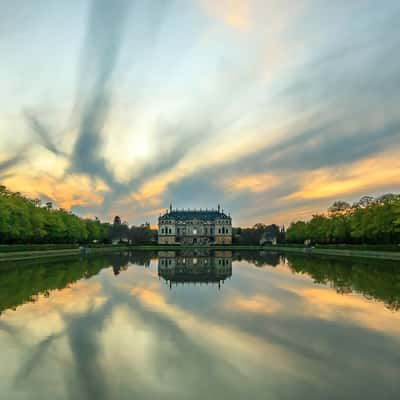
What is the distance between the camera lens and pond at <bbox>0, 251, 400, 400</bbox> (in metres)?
7.08

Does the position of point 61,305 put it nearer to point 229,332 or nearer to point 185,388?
point 229,332

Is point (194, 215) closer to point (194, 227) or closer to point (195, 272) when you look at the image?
point (194, 227)

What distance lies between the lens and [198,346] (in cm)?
954

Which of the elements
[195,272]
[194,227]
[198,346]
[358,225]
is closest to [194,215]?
[194,227]

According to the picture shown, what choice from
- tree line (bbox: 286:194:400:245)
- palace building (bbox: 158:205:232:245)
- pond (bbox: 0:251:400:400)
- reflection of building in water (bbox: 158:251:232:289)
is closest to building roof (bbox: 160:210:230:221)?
palace building (bbox: 158:205:232:245)

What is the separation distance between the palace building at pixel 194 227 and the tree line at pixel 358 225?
39595 millimetres

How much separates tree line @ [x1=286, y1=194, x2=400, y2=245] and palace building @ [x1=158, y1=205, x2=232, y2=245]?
39595mm

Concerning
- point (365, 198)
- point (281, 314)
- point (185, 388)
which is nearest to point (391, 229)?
point (365, 198)

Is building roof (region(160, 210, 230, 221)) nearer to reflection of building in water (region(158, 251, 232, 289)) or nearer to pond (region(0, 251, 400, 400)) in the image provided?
reflection of building in water (region(158, 251, 232, 289))

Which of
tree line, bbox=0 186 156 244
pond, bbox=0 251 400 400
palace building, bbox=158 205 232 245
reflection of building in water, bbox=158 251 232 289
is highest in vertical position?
palace building, bbox=158 205 232 245

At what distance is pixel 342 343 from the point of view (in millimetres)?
9812

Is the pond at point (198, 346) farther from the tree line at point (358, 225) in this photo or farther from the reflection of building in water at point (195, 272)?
the tree line at point (358, 225)

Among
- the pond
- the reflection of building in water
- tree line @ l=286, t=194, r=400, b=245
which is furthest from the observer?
tree line @ l=286, t=194, r=400, b=245

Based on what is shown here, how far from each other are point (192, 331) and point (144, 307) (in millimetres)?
4030
